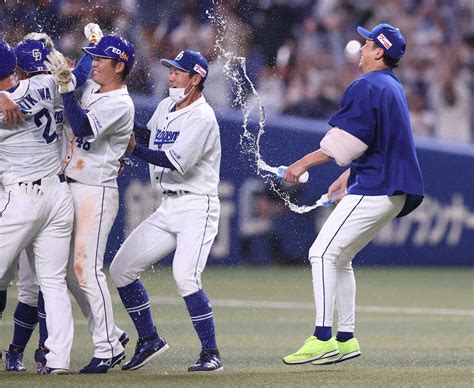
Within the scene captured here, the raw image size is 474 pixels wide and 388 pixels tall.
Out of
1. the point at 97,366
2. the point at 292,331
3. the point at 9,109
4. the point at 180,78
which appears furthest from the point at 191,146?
the point at 292,331

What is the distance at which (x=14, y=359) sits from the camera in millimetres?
7793

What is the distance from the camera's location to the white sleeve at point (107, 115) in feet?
24.5

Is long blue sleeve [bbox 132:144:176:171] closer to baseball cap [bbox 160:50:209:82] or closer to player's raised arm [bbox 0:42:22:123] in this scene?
baseball cap [bbox 160:50:209:82]

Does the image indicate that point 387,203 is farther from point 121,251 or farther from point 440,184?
point 440,184

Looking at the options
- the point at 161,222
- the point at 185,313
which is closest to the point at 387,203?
the point at 161,222

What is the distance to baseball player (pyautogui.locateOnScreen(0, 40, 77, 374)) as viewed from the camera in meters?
7.32

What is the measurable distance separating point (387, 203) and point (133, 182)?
22.7 feet

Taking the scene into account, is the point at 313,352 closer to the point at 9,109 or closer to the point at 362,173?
the point at 362,173

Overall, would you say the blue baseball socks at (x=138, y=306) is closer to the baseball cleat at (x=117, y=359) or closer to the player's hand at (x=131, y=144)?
the baseball cleat at (x=117, y=359)

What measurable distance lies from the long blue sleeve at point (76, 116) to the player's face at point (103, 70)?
0.36 m

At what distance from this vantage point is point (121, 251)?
790 centimetres

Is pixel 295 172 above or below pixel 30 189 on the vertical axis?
above

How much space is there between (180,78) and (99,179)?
86 cm

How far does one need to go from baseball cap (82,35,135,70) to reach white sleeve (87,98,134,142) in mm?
265
